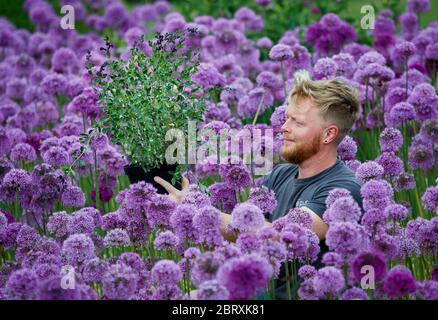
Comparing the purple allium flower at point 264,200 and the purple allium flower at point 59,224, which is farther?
the purple allium flower at point 59,224

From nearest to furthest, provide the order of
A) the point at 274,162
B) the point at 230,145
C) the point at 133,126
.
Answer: the point at 133,126, the point at 230,145, the point at 274,162


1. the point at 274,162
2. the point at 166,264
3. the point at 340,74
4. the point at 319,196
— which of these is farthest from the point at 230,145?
the point at 166,264

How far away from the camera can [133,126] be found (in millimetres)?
4230

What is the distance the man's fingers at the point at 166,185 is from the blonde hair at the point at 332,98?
30.4 inches

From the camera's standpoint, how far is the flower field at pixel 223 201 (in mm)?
3064

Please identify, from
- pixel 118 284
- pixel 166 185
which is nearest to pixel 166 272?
pixel 118 284

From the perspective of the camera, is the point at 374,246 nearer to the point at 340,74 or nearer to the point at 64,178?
the point at 64,178

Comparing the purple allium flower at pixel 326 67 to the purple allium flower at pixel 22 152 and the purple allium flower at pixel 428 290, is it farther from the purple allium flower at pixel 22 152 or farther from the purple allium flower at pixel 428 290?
Result: the purple allium flower at pixel 428 290

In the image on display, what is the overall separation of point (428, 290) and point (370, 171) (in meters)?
0.88

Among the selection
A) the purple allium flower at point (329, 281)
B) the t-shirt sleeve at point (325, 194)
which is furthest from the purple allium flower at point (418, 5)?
the purple allium flower at point (329, 281)

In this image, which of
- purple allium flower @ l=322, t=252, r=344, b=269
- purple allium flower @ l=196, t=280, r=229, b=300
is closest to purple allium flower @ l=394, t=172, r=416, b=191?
purple allium flower @ l=322, t=252, r=344, b=269

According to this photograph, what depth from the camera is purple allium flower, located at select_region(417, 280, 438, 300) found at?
310cm

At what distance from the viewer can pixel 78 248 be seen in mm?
3492

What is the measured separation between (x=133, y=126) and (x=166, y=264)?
1.31m
